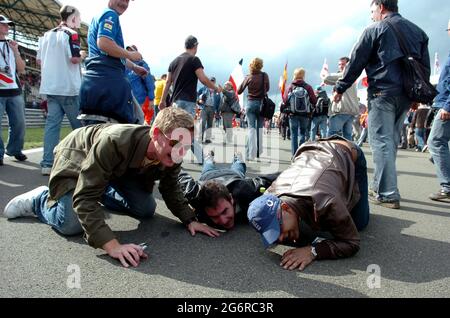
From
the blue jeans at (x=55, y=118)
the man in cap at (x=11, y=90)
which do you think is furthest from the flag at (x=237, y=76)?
the blue jeans at (x=55, y=118)

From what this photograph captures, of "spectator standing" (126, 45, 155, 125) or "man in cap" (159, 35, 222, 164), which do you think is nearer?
"man in cap" (159, 35, 222, 164)

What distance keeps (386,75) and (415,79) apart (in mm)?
265

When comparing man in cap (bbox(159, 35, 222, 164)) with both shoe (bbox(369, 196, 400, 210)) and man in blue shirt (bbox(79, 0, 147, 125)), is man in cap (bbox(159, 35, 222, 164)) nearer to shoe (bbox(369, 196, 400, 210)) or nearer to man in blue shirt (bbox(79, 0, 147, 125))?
man in blue shirt (bbox(79, 0, 147, 125))

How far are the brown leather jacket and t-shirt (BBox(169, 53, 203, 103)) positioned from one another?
2.94 meters

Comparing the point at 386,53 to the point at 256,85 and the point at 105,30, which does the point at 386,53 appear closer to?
the point at 105,30

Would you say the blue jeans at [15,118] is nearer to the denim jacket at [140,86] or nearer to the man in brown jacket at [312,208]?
the denim jacket at [140,86]

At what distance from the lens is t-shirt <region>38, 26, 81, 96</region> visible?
4375 millimetres

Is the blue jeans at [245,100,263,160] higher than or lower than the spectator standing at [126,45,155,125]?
lower

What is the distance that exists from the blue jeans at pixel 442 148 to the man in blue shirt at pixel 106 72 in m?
3.32

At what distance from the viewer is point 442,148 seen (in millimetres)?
3850

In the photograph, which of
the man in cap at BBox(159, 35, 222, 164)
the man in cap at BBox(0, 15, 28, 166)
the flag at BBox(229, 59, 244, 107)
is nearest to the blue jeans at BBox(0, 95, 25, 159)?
the man in cap at BBox(0, 15, 28, 166)

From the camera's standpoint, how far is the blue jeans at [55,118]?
4359mm

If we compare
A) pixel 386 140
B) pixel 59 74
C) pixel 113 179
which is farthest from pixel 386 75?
pixel 59 74
